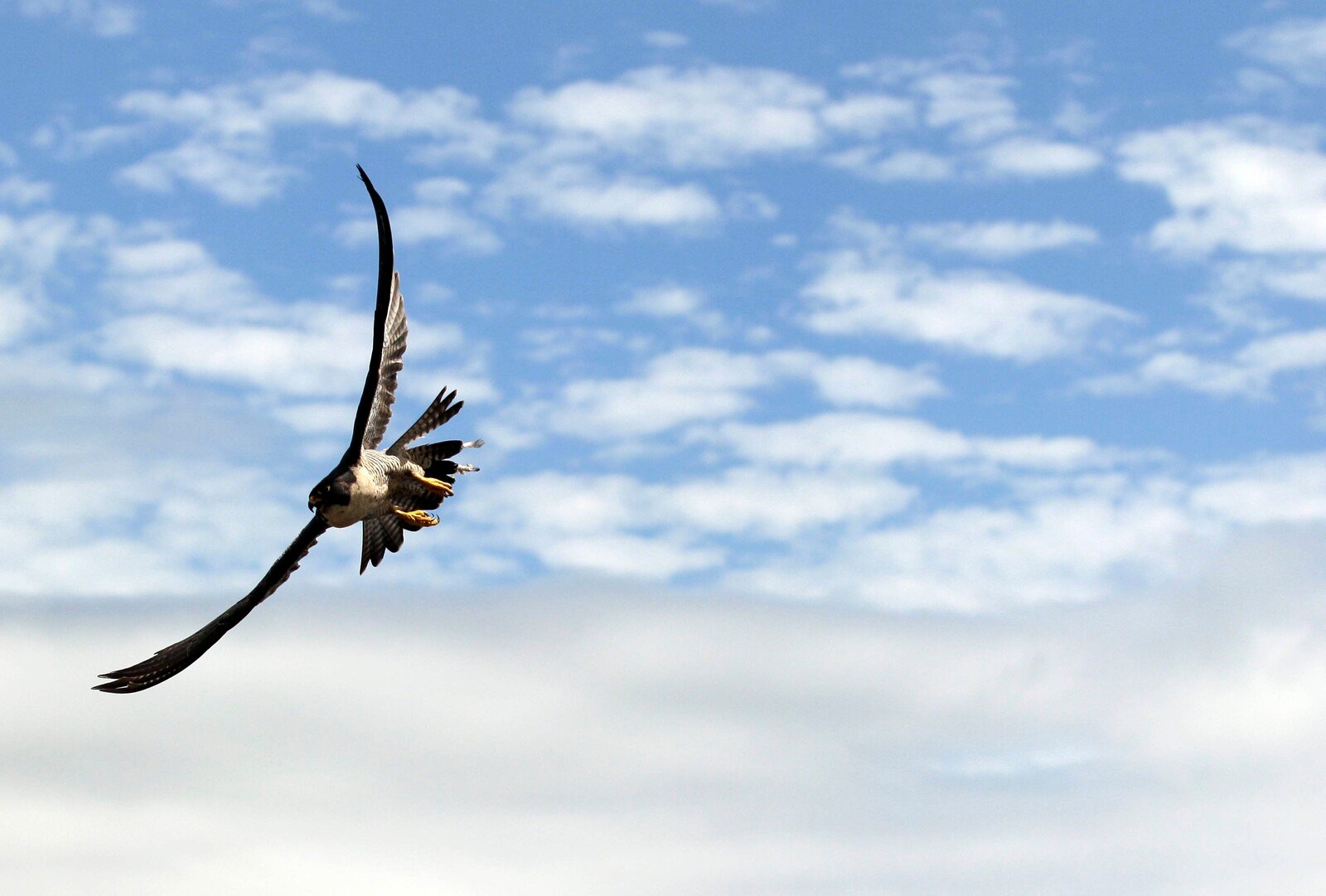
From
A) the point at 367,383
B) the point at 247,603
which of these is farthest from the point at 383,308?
the point at 247,603

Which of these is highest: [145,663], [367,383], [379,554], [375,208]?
[375,208]

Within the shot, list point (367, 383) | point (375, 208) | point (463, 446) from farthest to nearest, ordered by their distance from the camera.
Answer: point (463, 446)
point (367, 383)
point (375, 208)

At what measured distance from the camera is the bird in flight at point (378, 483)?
1970 cm

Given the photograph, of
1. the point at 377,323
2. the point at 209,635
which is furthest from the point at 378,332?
the point at 209,635

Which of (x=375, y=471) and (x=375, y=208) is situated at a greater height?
(x=375, y=208)

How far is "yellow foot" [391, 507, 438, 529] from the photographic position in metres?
21.0

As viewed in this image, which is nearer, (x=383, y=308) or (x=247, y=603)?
(x=383, y=308)

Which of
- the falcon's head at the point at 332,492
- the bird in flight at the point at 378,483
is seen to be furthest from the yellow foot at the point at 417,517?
the falcon's head at the point at 332,492

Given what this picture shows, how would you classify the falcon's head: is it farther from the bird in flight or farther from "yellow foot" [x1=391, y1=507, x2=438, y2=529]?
"yellow foot" [x1=391, y1=507, x2=438, y2=529]

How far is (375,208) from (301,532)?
4.72 m

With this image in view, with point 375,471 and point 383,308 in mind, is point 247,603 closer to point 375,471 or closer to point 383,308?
point 375,471

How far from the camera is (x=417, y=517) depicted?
69.1ft

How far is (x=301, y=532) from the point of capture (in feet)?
70.4

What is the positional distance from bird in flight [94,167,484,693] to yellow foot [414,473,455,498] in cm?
1
